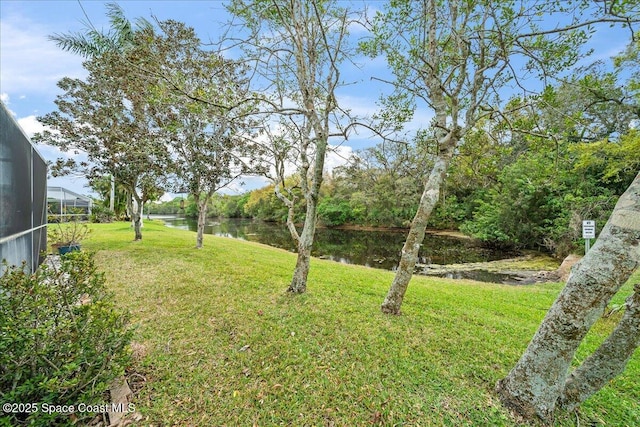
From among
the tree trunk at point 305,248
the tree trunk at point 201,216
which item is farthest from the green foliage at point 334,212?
the tree trunk at point 305,248

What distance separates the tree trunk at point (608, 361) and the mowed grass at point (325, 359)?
19cm

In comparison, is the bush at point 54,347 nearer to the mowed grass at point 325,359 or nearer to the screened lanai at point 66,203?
the mowed grass at point 325,359

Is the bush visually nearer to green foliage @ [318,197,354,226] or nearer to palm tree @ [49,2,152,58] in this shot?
palm tree @ [49,2,152,58]

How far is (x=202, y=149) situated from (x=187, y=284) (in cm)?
517

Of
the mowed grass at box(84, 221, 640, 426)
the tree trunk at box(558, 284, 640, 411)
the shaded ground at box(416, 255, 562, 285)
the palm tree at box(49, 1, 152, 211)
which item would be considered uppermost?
the palm tree at box(49, 1, 152, 211)

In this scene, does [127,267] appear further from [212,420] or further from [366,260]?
[366,260]

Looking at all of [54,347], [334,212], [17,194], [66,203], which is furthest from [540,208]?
[66,203]

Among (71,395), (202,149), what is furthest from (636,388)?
(202,149)

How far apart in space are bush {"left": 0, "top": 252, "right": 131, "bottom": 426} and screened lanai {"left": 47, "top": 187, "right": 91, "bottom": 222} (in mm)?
16152

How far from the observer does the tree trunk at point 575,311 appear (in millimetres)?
1908

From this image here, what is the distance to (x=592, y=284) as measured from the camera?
1.98m

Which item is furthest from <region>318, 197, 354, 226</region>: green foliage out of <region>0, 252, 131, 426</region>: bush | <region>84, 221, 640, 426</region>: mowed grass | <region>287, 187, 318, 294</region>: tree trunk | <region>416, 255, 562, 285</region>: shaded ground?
<region>0, 252, 131, 426</region>: bush

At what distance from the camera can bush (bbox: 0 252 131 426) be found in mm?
1769

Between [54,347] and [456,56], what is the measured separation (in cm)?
600
